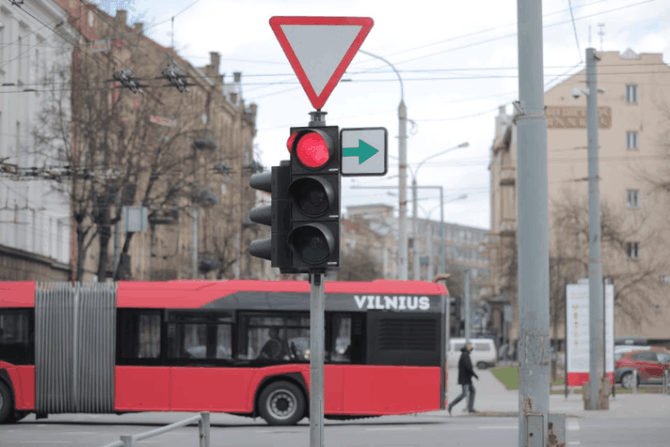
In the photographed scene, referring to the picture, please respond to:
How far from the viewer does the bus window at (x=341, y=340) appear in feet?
67.6

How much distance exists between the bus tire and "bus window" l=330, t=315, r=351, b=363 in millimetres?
6230

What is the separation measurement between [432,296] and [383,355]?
4.94 ft

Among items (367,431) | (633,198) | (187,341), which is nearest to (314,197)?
(367,431)

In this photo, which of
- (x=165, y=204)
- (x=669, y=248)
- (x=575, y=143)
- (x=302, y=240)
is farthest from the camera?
(x=575, y=143)

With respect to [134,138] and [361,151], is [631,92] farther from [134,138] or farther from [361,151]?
[361,151]

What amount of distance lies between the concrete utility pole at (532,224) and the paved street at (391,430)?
849cm

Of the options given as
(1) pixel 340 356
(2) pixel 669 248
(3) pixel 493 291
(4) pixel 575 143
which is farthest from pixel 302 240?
(3) pixel 493 291

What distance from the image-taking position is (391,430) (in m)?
19.9

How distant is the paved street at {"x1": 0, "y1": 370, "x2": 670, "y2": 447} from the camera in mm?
16891

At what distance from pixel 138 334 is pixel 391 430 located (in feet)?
17.2

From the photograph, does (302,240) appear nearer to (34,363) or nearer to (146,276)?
(34,363)

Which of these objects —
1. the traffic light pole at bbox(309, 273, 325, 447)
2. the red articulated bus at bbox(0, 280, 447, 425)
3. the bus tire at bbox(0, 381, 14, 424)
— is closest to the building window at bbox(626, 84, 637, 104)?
the red articulated bus at bbox(0, 280, 447, 425)

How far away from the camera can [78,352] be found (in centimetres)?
2073

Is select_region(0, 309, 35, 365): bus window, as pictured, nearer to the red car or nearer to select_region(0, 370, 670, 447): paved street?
select_region(0, 370, 670, 447): paved street
